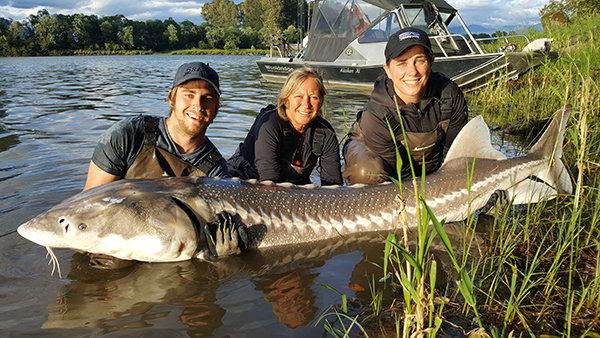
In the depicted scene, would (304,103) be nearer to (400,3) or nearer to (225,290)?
(225,290)

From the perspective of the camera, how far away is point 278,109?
3.99 meters

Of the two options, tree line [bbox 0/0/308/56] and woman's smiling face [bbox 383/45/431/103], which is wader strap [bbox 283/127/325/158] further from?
tree line [bbox 0/0/308/56]

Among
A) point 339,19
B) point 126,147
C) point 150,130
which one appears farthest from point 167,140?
point 339,19

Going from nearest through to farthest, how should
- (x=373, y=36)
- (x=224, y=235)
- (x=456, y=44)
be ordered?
(x=224, y=235), (x=456, y=44), (x=373, y=36)

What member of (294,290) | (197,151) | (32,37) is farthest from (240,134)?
(32,37)

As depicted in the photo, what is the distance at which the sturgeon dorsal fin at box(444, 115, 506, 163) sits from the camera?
3373 mm

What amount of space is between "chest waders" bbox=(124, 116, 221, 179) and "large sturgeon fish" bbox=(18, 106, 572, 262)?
1.27 ft

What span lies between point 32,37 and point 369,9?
5873 cm

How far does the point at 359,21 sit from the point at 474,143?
9.68m

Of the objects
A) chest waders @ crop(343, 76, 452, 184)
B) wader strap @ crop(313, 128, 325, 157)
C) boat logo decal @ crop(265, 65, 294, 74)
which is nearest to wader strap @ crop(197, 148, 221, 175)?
wader strap @ crop(313, 128, 325, 157)

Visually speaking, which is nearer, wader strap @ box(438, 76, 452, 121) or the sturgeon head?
the sturgeon head

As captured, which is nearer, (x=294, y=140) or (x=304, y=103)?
(x=304, y=103)

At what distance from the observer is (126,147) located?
3.13 meters

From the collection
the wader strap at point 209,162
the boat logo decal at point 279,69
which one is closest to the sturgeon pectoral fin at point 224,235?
the wader strap at point 209,162
